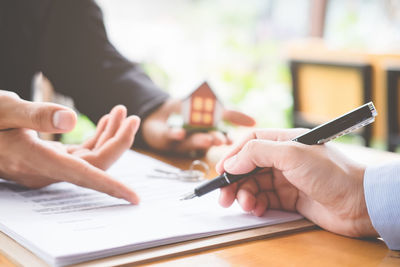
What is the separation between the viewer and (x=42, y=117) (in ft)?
2.17

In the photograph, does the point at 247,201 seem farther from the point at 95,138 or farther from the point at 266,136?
the point at 95,138

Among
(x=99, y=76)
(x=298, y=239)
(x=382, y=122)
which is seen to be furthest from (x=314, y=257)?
(x=382, y=122)

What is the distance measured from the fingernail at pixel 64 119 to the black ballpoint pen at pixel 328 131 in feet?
0.69

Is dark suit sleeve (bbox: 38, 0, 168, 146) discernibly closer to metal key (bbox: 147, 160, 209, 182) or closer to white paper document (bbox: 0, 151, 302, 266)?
metal key (bbox: 147, 160, 209, 182)

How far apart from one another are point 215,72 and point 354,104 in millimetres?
2412

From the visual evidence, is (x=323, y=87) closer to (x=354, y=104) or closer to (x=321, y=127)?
(x=354, y=104)

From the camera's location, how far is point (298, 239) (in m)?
0.63

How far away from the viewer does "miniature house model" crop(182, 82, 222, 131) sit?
3.60 feet

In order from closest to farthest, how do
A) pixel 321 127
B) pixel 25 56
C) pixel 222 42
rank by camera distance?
pixel 321 127, pixel 25 56, pixel 222 42

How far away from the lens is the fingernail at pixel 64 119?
2.14 feet

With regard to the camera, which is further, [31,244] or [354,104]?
[354,104]

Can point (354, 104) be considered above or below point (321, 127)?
above

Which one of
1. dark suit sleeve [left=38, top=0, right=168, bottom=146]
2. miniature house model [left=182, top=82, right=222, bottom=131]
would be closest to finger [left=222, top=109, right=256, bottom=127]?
miniature house model [left=182, top=82, right=222, bottom=131]

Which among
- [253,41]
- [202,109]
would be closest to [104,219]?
[202,109]
